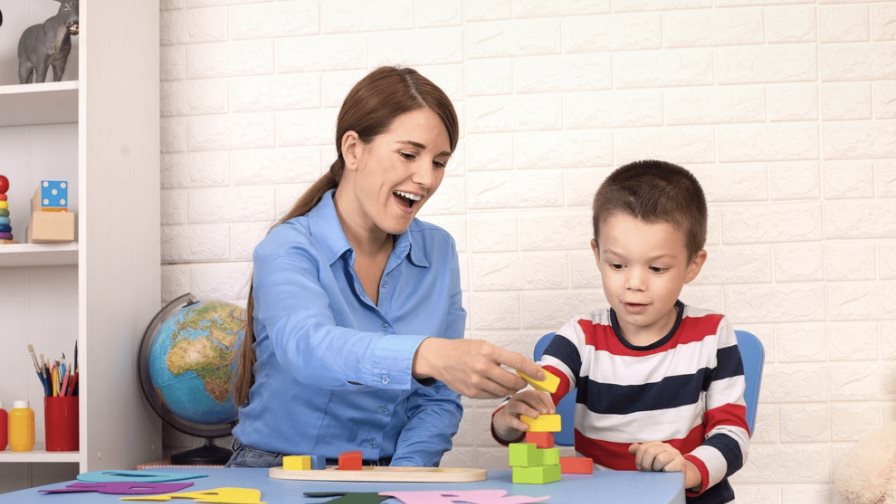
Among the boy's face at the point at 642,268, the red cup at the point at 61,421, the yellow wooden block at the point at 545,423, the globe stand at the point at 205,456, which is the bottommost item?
the globe stand at the point at 205,456

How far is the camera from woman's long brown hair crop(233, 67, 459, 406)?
6.24ft

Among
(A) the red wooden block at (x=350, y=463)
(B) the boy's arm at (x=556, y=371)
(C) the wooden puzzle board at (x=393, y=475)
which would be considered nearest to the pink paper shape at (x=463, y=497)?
(C) the wooden puzzle board at (x=393, y=475)

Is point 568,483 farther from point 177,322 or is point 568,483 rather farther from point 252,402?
point 177,322

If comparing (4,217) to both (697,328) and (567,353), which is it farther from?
(697,328)

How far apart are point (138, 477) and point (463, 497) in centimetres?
53

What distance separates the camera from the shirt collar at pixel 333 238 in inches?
74.7

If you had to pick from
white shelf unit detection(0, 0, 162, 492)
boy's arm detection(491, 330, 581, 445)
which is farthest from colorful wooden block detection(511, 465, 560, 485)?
white shelf unit detection(0, 0, 162, 492)

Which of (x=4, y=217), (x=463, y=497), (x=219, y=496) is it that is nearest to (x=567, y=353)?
(x=463, y=497)

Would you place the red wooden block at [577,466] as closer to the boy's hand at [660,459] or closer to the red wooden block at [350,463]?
the boy's hand at [660,459]

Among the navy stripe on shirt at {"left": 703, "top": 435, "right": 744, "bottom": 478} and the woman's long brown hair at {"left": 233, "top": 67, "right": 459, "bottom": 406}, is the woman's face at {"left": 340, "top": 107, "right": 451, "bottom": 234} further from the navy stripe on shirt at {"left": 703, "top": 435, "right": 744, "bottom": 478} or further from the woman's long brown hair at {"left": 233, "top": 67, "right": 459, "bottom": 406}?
the navy stripe on shirt at {"left": 703, "top": 435, "right": 744, "bottom": 478}

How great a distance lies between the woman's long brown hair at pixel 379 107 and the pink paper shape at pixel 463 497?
2.93 feet

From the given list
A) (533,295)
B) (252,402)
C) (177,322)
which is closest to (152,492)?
(252,402)

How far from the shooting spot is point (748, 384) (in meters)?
2.02

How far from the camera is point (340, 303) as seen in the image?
1.85 m
